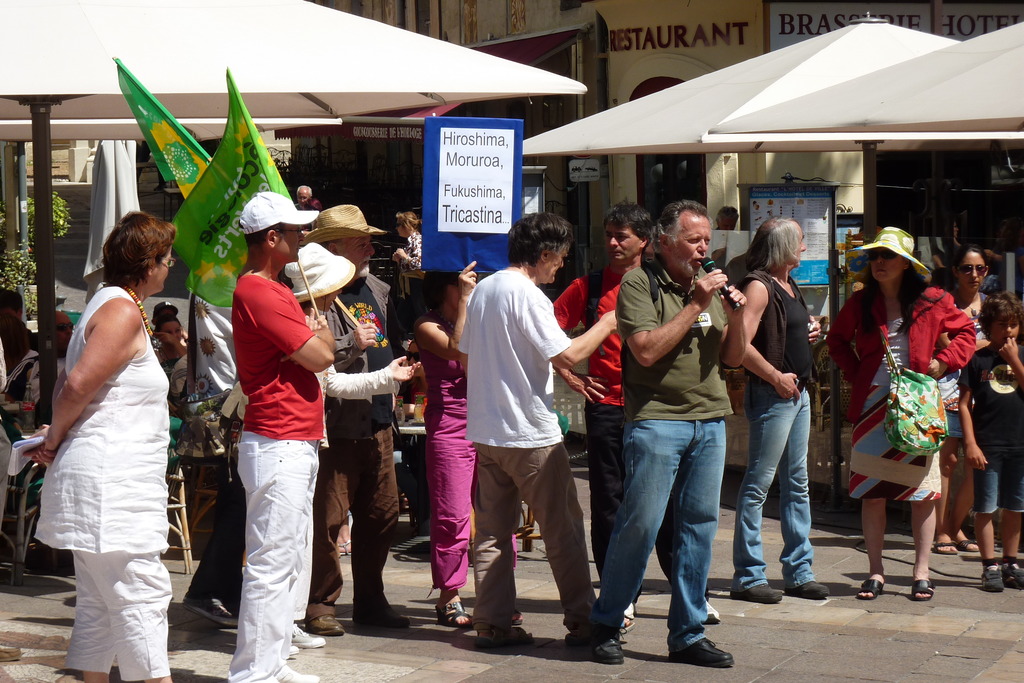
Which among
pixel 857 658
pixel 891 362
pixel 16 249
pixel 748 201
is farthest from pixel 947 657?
pixel 16 249

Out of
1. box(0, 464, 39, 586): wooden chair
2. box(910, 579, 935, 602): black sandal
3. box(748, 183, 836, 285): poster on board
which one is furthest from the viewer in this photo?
box(748, 183, 836, 285): poster on board

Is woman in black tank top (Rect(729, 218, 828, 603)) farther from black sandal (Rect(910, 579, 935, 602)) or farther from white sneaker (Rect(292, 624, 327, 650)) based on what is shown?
white sneaker (Rect(292, 624, 327, 650))

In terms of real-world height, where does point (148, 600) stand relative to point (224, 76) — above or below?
below

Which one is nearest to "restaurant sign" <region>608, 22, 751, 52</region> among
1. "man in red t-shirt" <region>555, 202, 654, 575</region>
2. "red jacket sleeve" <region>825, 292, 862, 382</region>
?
"red jacket sleeve" <region>825, 292, 862, 382</region>

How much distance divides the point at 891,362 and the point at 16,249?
1429 cm

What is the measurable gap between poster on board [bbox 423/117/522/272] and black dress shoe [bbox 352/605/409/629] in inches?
63.3

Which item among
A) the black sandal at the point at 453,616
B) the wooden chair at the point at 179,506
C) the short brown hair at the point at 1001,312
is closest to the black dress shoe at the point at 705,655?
the black sandal at the point at 453,616

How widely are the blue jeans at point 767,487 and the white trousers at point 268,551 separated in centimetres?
259

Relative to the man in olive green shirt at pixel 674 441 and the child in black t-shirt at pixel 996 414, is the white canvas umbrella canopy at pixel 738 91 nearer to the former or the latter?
the child in black t-shirt at pixel 996 414

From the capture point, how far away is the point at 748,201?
40.0ft

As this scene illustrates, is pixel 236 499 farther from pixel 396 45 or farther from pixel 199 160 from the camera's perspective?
pixel 396 45

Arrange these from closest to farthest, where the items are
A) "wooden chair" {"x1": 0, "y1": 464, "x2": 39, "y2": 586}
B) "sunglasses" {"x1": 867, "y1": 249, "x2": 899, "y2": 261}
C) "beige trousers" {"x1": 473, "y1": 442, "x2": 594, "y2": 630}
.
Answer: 1. "beige trousers" {"x1": 473, "y1": 442, "x2": 594, "y2": 630}
2. "sunglasses" {"x1": 867, "y1": 249, "x2": 899, "y2": 261}
3. "wooden chair" {"x1": 0, "y1": 464, "x2": 39, "y2": 586}

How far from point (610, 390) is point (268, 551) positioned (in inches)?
75.0

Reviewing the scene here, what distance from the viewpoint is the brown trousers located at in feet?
20.6
